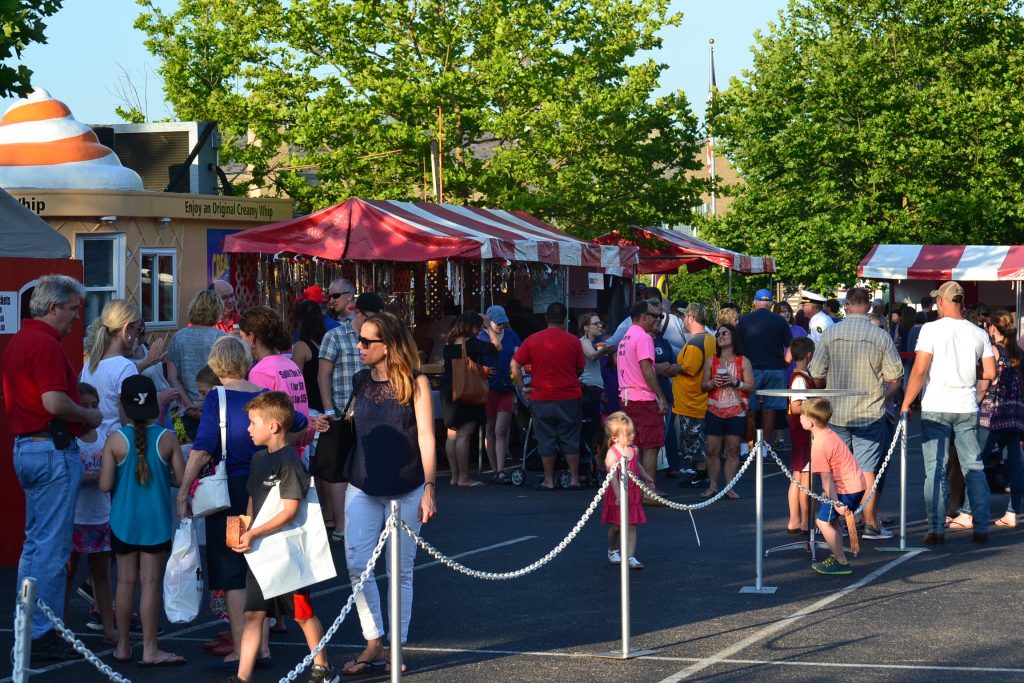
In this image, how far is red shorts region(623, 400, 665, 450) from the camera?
44.8 ft

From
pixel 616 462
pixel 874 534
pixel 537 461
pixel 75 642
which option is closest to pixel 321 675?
pixel 75 642

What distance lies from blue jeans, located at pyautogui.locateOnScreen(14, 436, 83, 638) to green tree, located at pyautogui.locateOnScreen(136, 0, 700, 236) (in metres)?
20.4

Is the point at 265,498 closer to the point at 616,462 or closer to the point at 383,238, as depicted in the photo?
the point at 616,462

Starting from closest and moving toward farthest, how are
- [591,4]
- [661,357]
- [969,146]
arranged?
[661,357], [591,4], [969,146]

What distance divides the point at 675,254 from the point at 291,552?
2160 centimetres

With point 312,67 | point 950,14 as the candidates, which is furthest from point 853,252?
point 312,67

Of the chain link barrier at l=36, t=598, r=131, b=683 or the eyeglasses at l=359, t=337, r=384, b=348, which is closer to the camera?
the chain link barrier at l=36, t=598, r=131, b=683

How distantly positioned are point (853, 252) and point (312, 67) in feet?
56.0

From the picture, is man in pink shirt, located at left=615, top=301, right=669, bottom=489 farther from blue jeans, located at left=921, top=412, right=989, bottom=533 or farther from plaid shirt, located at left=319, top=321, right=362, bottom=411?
plaid shirt, located at left=319, top=321, right=362, bottom=411

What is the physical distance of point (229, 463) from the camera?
711cm

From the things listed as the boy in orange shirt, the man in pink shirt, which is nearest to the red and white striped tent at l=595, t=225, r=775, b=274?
the man in pink shirt

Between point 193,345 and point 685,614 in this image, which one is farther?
point 193,345

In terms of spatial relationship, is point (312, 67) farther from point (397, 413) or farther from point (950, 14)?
point (397, 413)

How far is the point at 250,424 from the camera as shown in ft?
23.2
